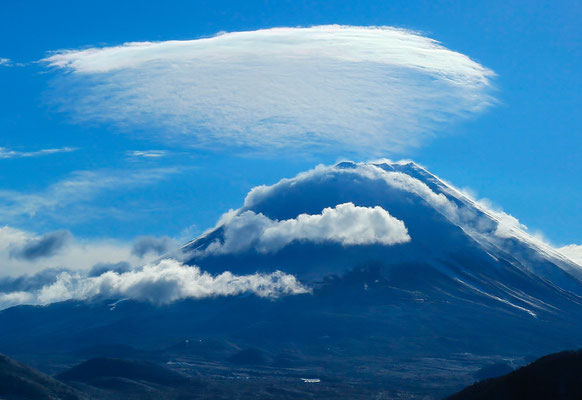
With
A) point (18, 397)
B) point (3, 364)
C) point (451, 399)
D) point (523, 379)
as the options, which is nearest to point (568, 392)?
point (523, 379)

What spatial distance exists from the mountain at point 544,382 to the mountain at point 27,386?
87.9m

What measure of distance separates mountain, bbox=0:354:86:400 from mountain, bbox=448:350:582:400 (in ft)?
288

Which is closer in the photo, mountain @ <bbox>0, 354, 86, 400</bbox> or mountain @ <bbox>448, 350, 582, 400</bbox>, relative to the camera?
mountain @ <bbox>448, 350, 582, 400</bbox>

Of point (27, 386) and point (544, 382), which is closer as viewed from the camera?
point (544, 382)

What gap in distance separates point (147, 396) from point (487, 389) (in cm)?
10723

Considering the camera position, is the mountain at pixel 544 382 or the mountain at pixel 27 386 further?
the mountain at pixel 27 386

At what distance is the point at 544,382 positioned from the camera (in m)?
104

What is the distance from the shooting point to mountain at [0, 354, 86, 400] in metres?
157

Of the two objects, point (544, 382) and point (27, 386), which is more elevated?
point (544, 382)

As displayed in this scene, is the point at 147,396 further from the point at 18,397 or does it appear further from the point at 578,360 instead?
the point at 578,360

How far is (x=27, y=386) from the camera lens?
15912 centimetres

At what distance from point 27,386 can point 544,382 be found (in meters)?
101

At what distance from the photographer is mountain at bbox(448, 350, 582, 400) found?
101938mm

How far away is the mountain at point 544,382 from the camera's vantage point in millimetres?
101938
